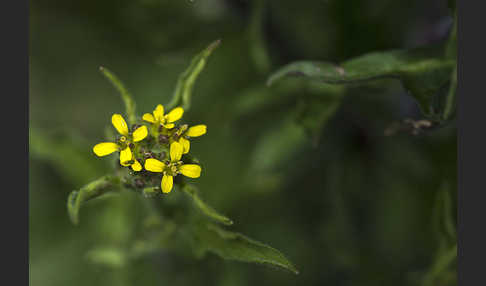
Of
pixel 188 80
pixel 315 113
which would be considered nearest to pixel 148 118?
pixel 188 80

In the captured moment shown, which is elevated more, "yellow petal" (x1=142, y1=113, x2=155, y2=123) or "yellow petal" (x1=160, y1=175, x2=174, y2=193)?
"yellow petal" (x1=142, y1=113, x2=155, y2=123)

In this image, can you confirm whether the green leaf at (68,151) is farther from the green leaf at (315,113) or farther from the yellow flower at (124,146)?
the green leaf at (315,113)

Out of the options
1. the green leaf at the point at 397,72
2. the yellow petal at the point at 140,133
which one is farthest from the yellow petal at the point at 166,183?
the green leaf at the point at 397,72

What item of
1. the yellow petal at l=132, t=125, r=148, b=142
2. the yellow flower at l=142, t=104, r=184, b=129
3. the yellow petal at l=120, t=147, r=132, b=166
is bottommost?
the yellow petal at l=120, t=147, r=132, b=166

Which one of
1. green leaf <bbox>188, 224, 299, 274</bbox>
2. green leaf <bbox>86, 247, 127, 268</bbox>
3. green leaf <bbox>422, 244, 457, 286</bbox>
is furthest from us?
green leaf <bbox>86, 247, 127, 268</bbox>

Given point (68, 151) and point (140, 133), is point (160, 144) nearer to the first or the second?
point (140, 133)

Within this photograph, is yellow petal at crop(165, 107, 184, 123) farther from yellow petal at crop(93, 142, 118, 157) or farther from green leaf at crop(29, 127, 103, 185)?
green leaf at crop(29, 127, 103, 185)

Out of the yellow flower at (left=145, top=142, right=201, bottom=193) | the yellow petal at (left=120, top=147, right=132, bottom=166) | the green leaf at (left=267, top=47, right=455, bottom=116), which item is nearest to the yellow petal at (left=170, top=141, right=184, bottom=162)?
the yellow flower at (left=145, top=142, right=201, bottom=193)
